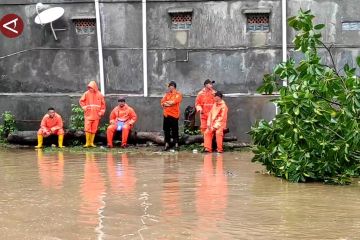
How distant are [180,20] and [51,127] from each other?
14.1ft

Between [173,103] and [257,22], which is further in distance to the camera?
[257,22]

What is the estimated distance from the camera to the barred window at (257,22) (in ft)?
52.9

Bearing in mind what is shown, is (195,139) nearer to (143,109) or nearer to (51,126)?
(143,109)

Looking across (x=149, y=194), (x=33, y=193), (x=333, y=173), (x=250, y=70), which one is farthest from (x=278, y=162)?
(x=250, y=70)

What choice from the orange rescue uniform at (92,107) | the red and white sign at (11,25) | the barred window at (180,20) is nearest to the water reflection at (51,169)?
the orange rescue uniform at (92,107)

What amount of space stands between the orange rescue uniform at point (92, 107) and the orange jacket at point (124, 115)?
0.36m

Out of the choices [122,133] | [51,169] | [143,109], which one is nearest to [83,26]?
[143,109]

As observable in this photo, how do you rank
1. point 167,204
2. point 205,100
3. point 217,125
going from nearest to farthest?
point 167,204 → point 217,125 → point 205,100

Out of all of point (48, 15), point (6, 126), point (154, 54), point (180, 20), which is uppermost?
point (48, 15)

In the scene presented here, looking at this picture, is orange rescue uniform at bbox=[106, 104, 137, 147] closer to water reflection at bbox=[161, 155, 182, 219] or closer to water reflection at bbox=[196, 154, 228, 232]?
water reflection at bbox=[161, 155, 182, 219]

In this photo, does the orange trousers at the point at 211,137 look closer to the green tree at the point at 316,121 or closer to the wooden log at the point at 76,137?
the wooden log at the point at 76,137

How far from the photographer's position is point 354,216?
724cm

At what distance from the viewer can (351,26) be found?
15586 mm

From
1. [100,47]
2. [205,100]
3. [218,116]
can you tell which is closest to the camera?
[218,116]
